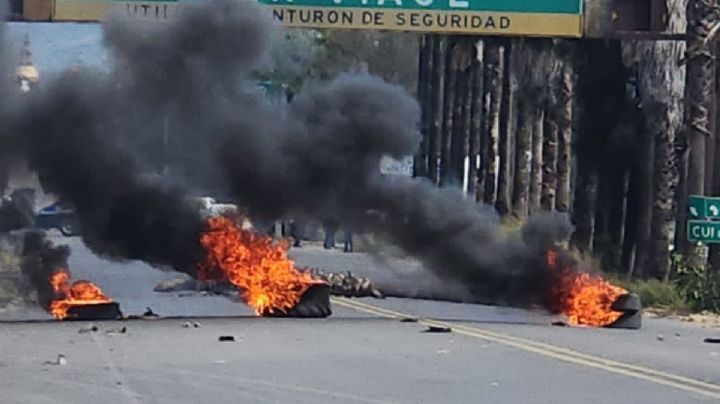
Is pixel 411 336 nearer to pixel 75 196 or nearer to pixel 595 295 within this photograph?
pixel 595 295

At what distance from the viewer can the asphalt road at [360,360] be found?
1429cm

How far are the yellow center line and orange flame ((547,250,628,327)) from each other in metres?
1.62

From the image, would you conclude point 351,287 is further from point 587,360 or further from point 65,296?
point 587,360

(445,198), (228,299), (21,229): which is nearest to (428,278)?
(445,198)

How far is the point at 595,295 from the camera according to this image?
2308 cm

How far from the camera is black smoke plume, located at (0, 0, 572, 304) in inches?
892

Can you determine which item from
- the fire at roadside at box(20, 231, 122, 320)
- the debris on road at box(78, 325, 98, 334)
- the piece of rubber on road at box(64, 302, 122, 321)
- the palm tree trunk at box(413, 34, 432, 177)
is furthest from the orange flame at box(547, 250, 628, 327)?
the palm tree trunk at box(413, 34, 432, 177)

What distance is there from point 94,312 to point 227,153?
101 inches

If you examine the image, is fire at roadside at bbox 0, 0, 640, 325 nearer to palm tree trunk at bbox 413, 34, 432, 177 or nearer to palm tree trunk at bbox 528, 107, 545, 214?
palm tree trunk at bbox 528, 107, 545, 214

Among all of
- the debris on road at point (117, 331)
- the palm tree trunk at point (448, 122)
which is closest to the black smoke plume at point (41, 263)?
the debris on road at point (117, 331)

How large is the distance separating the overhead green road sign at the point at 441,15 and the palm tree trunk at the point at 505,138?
13.6m

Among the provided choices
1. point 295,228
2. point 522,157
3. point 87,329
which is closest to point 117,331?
point 87,329

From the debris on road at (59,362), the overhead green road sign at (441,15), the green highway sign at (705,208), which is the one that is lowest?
the debris on road at (59,362)

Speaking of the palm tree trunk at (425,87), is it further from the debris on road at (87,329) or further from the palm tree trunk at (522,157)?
the debris on road at (87,329)
